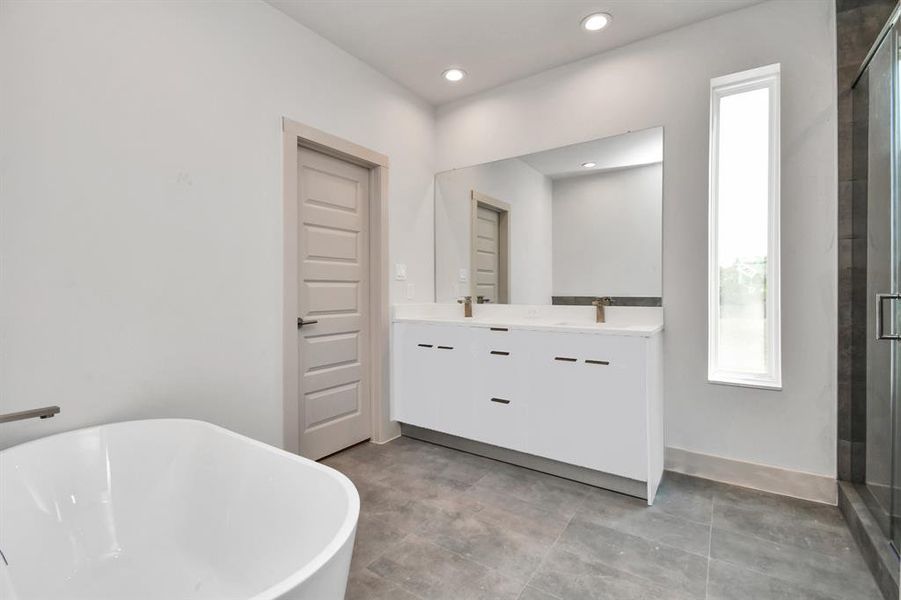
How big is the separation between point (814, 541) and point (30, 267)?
3348 millimetres

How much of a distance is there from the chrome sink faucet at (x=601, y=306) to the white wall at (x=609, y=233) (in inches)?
2.1

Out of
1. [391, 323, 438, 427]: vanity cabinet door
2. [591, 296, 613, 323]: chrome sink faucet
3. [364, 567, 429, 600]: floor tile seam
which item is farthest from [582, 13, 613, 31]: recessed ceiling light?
[364, 567, 429, 600]: floor tile seam

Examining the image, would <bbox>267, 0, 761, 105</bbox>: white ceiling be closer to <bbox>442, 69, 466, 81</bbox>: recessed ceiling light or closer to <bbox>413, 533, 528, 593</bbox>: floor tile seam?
<bbox>442, 69, 466, 81</bbox>: recessed ceiling light

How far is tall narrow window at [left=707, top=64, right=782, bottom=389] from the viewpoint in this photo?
91.8 inches

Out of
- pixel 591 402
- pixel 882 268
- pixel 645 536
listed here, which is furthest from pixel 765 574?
pixel 882 268

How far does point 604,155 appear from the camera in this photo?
2.81m

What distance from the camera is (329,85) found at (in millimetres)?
2717

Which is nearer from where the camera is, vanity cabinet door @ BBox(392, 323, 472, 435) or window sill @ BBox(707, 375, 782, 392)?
window sill @ BBox(707, 375, 782, 392)

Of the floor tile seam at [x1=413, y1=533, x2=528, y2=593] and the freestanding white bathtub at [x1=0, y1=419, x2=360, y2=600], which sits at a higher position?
the freestanding white bathtub at [x1=0, y1=419, x2=360, y2=600]

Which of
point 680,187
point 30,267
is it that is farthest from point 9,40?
point 680,187

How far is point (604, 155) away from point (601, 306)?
100 cm

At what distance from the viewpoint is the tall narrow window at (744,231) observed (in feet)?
7.65

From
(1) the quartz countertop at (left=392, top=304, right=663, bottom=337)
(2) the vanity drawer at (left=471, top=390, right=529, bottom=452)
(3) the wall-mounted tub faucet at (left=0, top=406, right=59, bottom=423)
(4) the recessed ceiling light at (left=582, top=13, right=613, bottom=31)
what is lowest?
(2) the vanity drawer at (left=471, top=390, right=529, bottom=452)

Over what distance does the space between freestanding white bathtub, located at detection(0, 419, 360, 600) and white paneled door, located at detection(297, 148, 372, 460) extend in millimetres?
1032
